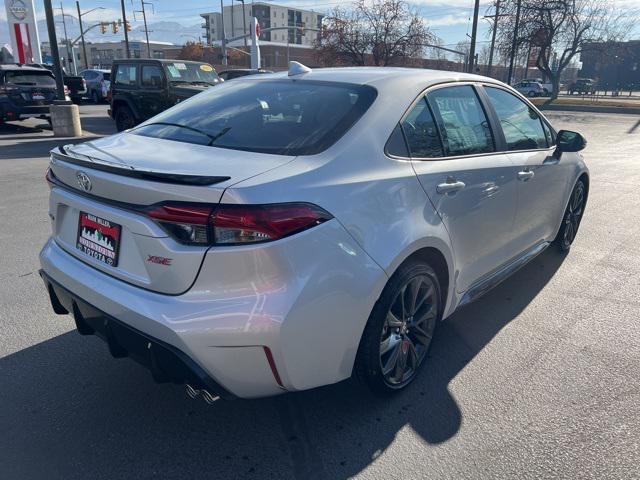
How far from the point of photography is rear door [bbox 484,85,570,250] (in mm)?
3621

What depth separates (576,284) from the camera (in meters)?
4.40

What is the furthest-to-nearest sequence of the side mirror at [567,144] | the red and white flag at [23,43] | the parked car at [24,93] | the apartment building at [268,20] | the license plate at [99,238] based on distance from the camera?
the apartment building at [268,20] < the red and white flag at [23,43] < the parked car at [24,93] < the side mirror at [567,144] < the license plate at [99,238]

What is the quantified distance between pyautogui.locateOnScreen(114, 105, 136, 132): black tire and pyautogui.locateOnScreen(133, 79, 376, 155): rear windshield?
11.0 metres

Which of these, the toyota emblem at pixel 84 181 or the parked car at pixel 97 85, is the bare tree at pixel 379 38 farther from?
the toyota emblem at pixel 84 181

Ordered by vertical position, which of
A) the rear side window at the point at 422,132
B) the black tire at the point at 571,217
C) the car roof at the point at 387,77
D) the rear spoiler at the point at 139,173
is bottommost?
the black tire at the point at 571,217

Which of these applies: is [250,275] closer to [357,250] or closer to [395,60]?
[357,250]

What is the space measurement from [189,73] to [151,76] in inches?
37.0

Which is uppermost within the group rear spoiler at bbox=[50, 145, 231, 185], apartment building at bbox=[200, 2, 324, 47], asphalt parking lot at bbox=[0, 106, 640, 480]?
apartment building at bbox=[200, 2, 324, 47]

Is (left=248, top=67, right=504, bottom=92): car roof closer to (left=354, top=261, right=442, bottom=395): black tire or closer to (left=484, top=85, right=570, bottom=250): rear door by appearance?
(left=484, top=85, right=570, bottom=250): rear door

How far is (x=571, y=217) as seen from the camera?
198 inches

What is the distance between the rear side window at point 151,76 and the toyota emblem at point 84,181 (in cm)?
1101

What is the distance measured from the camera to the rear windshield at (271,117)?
2490mm

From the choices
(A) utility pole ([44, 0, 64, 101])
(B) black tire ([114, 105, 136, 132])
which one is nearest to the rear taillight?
(B) black tire ([114, 105, 136, 132])

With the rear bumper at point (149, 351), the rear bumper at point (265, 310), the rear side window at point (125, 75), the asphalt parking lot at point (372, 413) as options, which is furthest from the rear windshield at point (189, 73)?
the rear bumper at point (265, 310)
